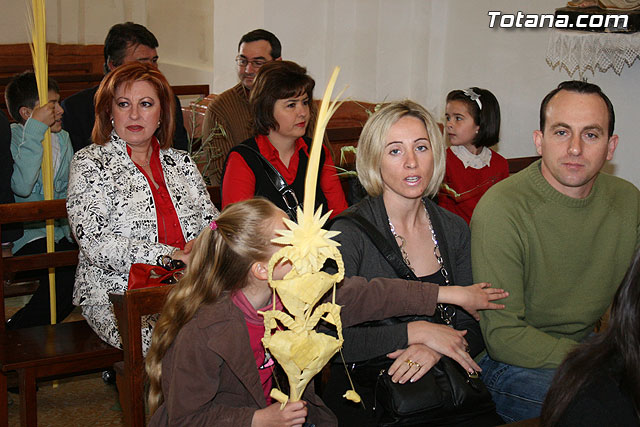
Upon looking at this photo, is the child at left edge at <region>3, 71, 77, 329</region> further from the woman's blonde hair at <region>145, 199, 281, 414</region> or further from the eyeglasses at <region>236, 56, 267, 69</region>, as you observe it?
the woman's blonde hair at <region>145, 199, 281, 414</region>

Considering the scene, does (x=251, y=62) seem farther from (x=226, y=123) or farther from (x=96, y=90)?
(x=96, y=90)

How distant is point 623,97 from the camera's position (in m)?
5.60

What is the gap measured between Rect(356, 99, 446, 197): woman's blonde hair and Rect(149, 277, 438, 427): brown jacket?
0.77 m

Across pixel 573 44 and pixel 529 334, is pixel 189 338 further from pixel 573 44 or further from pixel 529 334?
pixel 573 44

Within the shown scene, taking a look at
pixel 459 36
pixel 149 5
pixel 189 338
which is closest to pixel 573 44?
pixel 459 36

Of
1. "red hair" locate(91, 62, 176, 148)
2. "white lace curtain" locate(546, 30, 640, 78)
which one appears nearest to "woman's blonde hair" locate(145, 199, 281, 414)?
"red hair" locate(91, 62, 176, 148)

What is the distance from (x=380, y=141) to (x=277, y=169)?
1304 mm

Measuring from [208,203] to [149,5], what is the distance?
8102 millimetres

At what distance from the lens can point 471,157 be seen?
4.49m

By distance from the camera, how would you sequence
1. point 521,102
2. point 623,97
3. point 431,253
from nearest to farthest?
point 431,253 < point 623,97 < point 521,102

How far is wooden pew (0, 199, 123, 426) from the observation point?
120 inches

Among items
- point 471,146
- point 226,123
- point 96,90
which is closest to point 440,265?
point 471,146

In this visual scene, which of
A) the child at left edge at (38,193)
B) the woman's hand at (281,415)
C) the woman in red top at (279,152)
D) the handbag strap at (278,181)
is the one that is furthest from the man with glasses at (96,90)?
the woman's hand at (281,415)

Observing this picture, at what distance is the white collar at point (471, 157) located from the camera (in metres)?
4.45
